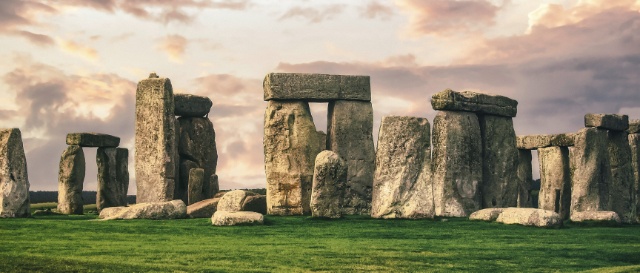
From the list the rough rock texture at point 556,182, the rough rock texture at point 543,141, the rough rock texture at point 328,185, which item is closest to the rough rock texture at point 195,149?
the rough rock texture at point 328,185

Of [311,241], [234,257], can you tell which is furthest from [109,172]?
[234,257]

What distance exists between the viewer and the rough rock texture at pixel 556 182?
26.3m

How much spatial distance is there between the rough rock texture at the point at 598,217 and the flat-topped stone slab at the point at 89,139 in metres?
12.7

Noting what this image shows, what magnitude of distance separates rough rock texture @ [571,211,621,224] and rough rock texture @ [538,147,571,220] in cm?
393

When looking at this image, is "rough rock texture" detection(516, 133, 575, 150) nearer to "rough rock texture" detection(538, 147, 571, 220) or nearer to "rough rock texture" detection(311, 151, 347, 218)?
"rough rock texture" detection(538, 147, 571, 220)

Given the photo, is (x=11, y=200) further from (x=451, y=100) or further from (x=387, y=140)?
(x=451, y=100)

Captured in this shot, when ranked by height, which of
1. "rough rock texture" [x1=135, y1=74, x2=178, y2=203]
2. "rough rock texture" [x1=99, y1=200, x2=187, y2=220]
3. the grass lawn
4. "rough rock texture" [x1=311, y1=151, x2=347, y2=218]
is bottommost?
the grass lawn

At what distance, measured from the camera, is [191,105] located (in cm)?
2859

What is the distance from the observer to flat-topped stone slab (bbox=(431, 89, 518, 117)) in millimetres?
25531

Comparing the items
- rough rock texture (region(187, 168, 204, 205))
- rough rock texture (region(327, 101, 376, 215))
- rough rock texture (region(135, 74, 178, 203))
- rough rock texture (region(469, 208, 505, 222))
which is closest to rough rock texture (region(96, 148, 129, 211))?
rough rock texture (region(135, 74, 178, 203))

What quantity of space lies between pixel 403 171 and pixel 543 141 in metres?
7.25

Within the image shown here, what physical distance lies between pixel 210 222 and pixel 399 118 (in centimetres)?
486

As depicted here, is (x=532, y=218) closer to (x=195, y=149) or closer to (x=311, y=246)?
(x=311, y=246)

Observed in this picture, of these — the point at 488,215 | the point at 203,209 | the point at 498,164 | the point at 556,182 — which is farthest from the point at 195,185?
the point at 556,182
